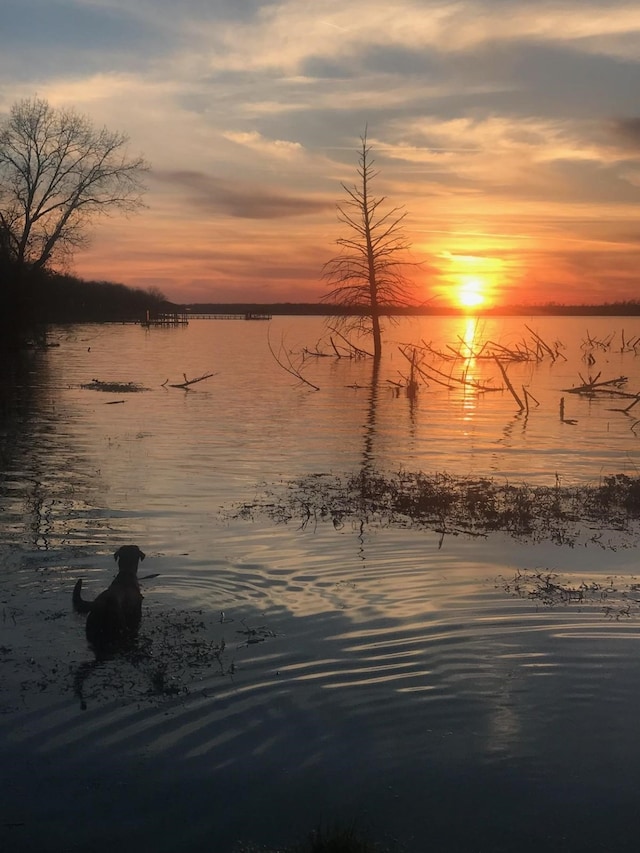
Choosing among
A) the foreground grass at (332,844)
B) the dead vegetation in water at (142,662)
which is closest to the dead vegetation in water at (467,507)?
the dead vegetation in water at (142,662)

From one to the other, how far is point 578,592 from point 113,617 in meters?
5.19

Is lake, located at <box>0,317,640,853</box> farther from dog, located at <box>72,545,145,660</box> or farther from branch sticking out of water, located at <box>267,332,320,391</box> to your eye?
branch sticking out of water, located at <box>267,332,320,391</box>

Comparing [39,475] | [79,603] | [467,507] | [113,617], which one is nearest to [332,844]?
[113,617]

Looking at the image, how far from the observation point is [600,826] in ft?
16.6

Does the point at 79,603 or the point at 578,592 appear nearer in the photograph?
the point at 79,603

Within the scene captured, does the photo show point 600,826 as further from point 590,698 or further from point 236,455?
point 236,455

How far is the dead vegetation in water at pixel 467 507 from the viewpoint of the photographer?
42.6ft

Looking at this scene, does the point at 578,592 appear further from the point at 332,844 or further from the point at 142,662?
the point at 332,844

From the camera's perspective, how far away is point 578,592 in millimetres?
9656

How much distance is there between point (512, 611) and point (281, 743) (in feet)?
12.4

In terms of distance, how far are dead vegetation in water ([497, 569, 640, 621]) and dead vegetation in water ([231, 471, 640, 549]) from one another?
1.98 m

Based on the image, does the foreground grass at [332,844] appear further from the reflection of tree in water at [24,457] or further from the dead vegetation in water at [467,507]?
the dead vegetation in water at [467,507]

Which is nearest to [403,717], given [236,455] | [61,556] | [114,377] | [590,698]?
[590,698]

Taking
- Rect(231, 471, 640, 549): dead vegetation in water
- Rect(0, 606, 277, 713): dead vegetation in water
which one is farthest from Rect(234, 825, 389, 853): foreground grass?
Rect(231, 471, 640, 549): dead vegetation in water
